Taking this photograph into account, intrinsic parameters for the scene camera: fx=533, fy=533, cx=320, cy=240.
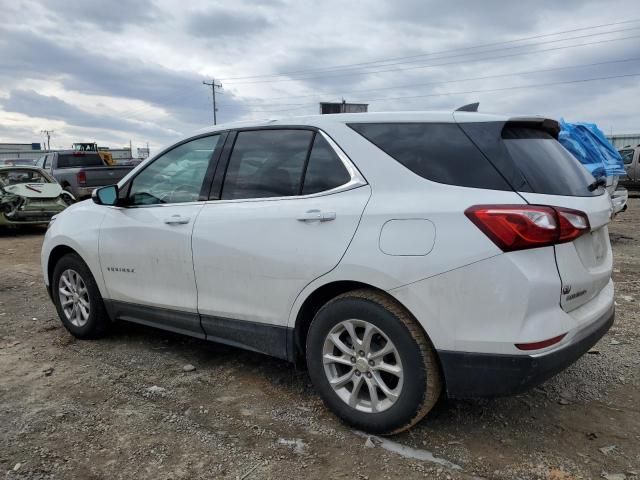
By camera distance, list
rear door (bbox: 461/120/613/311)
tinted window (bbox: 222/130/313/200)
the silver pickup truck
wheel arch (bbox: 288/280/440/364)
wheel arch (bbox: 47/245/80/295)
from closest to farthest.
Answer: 1. rear door (bbox: 461/120/613/311)
2. wheel arch (bbox: 288/280/440/364)
3. tinted window (bbox: 222/130/313/200)
4. wheel arch (bbox: 47/245/80/295)
5. the silver pickup truck

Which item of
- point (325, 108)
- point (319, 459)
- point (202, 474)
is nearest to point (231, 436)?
point (202, 474)

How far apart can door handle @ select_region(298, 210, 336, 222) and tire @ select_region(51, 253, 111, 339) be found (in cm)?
224

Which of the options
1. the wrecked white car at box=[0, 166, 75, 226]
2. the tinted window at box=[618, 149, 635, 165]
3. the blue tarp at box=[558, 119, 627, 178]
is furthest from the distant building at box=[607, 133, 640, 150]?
the wrecked white car at box=[0, 166, 75, 226]

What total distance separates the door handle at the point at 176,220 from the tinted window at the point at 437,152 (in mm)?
1340

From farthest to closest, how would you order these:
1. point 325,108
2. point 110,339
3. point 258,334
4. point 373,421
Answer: point 325,108 → point 110,339 → point 258,334 → point 373,421

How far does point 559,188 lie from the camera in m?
2.64

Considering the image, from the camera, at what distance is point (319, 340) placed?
2943 mm

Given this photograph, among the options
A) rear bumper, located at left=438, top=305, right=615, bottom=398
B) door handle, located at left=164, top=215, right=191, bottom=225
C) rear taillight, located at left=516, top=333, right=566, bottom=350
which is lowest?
rear bumper, located at left=438, top=305, right=615, bottom=398

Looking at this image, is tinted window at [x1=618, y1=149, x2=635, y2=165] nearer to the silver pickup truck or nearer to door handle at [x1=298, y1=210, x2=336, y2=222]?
the silver pickup truck

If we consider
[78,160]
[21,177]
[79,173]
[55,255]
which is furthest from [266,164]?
[78,160]

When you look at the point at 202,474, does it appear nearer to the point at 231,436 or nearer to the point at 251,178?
the point at 231,436

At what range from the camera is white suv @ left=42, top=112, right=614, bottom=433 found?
2.44m

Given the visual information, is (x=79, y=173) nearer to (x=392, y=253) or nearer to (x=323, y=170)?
(x=323, y=170)

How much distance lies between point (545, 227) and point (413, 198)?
2.06 ft
